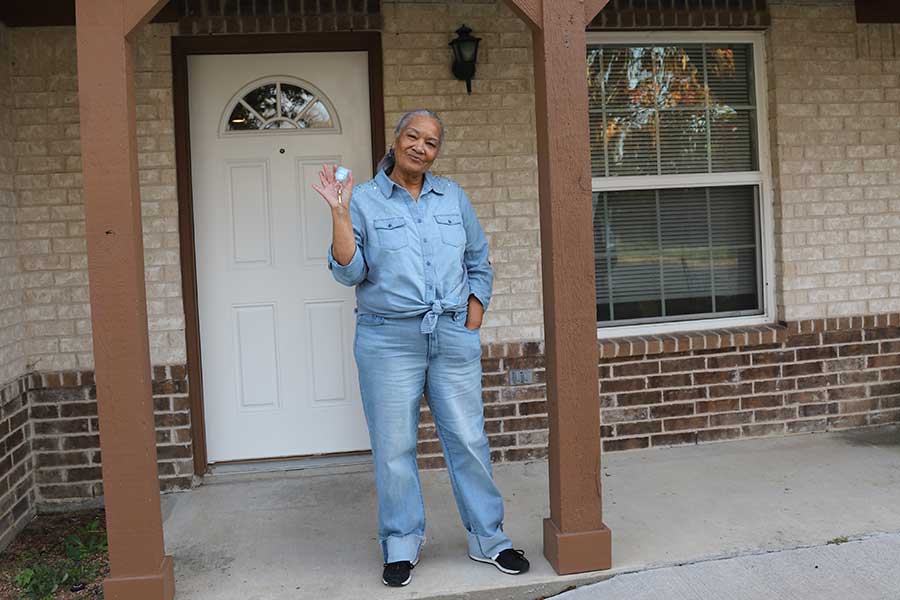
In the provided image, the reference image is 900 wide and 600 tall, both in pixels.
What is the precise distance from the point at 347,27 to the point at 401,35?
292 mm

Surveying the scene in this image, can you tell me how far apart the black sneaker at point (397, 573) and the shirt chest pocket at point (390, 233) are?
1.23 metres

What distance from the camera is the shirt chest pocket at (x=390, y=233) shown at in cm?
319

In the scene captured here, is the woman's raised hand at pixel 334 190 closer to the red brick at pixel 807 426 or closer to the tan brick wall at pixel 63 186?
the tan brick wall at pixel 63 186

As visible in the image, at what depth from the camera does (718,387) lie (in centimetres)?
494

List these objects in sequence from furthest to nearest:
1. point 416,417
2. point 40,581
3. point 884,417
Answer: point 884,417 < point 40,581 < point 416,417

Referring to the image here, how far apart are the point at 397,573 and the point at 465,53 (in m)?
2.67

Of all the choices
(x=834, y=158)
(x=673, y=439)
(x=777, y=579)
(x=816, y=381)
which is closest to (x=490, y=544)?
(x=777, y=579)

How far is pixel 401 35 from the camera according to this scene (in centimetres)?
452

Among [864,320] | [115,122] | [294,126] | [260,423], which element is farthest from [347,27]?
[864,320]

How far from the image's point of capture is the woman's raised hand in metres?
2.95

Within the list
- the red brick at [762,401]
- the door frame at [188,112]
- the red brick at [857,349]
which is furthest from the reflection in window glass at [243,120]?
the red brick at [857,349]

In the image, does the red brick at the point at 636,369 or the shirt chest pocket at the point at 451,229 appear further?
the red brick at the point at 636,369

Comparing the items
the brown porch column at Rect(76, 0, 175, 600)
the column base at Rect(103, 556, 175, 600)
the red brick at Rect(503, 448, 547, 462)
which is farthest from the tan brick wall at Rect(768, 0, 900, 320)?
the column base at Rect(103, 556, 175, 600)

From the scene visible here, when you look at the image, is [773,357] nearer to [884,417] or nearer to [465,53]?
[884,417]
